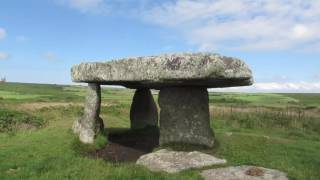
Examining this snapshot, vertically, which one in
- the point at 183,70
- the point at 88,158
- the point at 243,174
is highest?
the point at 183,70

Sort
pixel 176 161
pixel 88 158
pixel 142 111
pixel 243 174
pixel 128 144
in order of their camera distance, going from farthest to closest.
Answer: pixel 142 111
pixel 128 144
pixel 88 158
pixel 176 161
pixel 243 174

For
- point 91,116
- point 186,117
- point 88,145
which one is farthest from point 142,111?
point 186,117

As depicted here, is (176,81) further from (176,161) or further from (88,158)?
(88,158)

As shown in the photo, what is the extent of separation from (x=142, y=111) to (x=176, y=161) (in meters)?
9.06

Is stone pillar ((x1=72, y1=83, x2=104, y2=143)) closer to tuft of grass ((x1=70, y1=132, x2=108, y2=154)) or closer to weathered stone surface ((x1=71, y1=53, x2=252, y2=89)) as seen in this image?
tuft of grass ((x1=70, y1=132, x2=108, y2=154))

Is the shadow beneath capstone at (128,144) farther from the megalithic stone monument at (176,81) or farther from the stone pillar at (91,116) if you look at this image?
the megalithic stone monument at (176,81)

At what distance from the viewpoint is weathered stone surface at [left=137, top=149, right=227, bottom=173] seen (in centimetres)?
1325

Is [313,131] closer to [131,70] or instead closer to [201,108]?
[201,108]

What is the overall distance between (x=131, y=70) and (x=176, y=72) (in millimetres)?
1805

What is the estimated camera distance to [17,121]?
2316 cm

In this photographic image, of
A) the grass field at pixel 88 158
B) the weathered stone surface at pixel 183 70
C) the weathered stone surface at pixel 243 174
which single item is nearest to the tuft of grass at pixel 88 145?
the grass field at pixel 88 158

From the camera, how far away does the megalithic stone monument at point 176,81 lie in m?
13.9

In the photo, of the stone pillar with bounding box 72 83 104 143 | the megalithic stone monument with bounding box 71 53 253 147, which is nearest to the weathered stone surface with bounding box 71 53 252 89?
the megalithic stone monument with bounding box 71 53 253 147

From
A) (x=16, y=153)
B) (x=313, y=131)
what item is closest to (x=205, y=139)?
(x=16, y=153)
